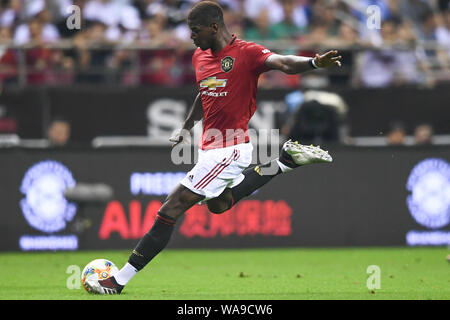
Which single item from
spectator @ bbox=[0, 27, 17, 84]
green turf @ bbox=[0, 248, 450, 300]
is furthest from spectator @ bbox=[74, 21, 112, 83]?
green turf @ bbox=[0, 248, 450, 300]

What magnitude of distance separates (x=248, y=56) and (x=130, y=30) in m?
7.67

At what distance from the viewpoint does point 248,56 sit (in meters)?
8.71

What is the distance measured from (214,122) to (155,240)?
51.7 inches

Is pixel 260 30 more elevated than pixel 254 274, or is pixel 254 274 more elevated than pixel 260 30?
pixel 260 30

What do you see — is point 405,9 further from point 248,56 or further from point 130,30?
point 248,56

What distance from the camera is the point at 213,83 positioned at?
29.0 ft

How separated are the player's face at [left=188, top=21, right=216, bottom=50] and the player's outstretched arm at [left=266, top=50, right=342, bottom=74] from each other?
621 mm

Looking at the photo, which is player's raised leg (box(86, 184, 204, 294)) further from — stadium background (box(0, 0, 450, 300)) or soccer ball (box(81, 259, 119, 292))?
stadium background (box(0, 0, 450, 300))

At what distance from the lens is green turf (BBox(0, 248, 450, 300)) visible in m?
8.77

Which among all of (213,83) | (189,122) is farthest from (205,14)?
(189,122)

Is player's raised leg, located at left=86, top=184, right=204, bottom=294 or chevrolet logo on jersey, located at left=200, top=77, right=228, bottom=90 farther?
chevrolet logo on jersey, located at left=200, top=77, right=228, bottom=90
